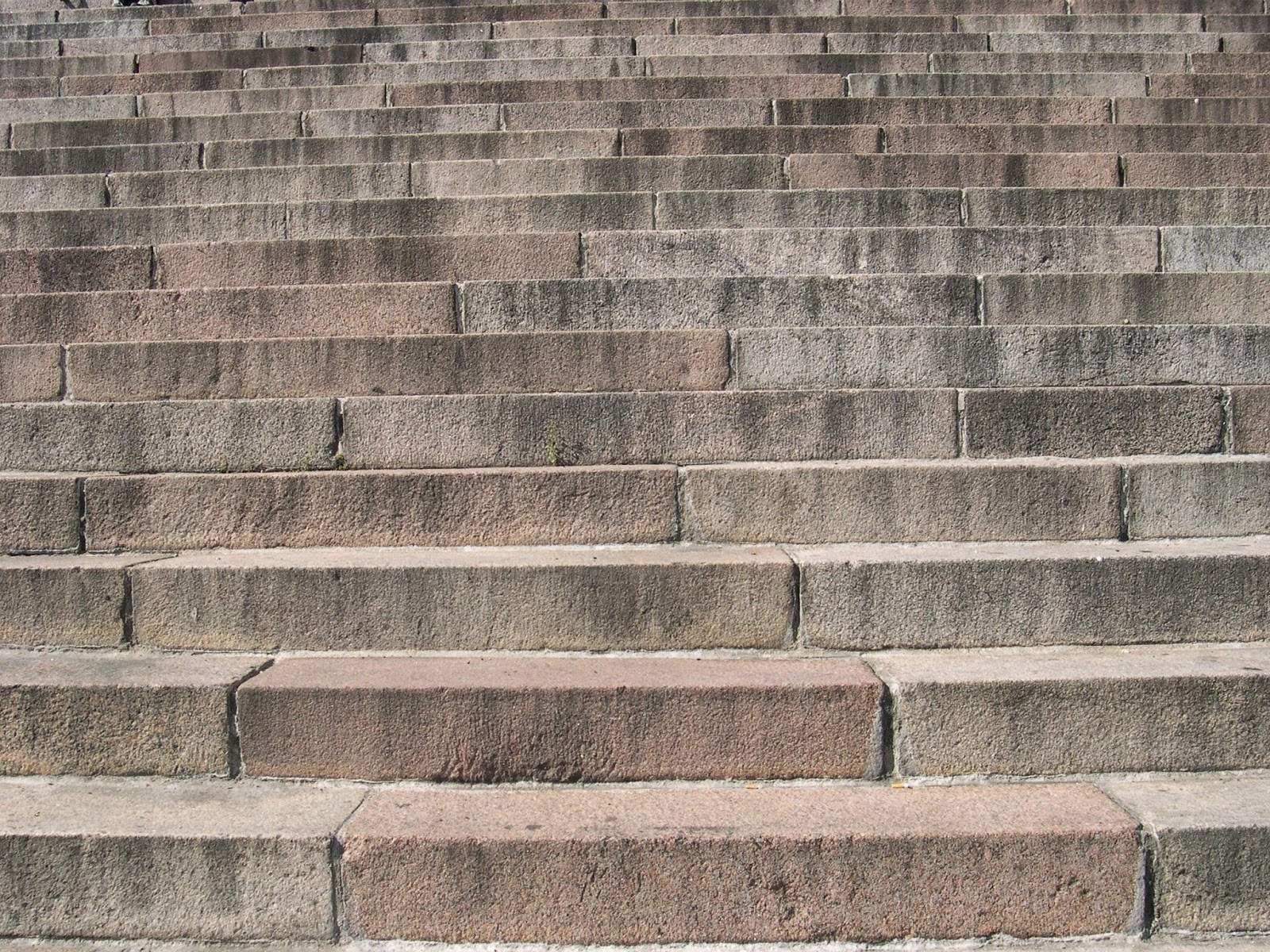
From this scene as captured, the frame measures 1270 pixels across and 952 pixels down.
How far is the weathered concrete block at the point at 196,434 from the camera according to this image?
362 cm

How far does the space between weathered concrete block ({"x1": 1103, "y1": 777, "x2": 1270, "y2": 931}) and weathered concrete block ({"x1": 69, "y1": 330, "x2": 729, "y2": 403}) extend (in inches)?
90.7

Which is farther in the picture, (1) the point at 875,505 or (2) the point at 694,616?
(1) the point at 875,505

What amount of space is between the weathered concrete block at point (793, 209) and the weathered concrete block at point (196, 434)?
230cm

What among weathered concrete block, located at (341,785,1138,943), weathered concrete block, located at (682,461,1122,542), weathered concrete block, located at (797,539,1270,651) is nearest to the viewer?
weathered concrete block, located at (341,785,1138,943)

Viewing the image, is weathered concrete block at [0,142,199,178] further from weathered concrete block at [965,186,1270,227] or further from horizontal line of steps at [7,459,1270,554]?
weathered concrete block at [965,186,1270,227]

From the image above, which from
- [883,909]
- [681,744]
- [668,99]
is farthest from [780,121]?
[883,909]

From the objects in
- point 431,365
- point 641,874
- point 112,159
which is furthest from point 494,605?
point 112,159

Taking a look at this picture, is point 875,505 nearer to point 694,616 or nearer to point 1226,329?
point 694,616

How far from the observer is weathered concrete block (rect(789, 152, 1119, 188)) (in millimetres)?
5297

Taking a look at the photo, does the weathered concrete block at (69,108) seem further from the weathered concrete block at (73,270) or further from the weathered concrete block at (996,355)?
the weathered concrete block at (996,355)

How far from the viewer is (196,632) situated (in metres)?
3.05

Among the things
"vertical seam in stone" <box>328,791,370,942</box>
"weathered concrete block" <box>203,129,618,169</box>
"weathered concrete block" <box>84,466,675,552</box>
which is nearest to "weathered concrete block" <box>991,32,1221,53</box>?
"weathered concrete block" <box>203,129,618,169</box>

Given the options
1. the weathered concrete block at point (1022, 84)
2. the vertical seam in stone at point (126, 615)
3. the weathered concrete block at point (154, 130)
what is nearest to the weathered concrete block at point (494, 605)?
the vertical seam in stone at point (126, 615)

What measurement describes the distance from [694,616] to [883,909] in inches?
40.9
